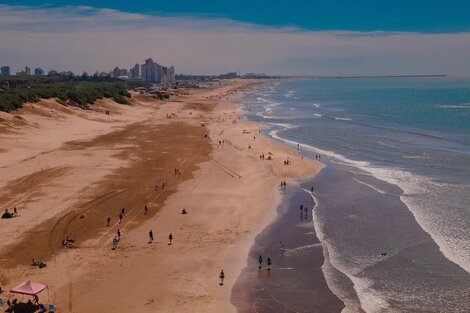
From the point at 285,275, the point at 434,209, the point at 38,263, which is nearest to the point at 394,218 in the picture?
the point at 434,209

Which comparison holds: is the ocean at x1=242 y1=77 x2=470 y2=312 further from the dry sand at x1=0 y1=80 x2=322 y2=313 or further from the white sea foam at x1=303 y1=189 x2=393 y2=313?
the dry sand at x1=0 y1=80 x2=322 y2=313

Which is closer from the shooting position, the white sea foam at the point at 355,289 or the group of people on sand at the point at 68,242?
the white sea foam at the point at 355,289

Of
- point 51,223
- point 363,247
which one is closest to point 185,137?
point 51,223

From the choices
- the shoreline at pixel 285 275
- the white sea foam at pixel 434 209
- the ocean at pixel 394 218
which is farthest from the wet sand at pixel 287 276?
the white sea foam at pixel 434 209

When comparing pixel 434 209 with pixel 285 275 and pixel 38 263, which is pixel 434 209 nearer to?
pixel 285 275

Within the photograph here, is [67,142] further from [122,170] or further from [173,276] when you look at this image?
[173,276]

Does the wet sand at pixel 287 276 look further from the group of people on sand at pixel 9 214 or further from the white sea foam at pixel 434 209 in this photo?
the group of people on sand at pixel 9 214
